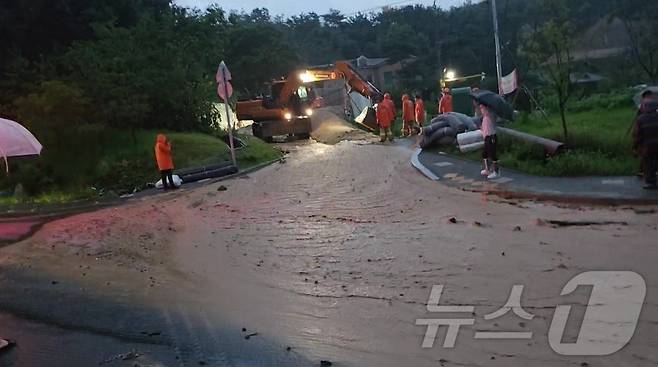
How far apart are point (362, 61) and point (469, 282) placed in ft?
209

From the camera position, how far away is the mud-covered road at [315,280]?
234 inches

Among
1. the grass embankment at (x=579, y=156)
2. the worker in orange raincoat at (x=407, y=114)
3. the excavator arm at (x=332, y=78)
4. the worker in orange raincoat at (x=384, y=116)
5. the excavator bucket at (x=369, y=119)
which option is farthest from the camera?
the excavator bucket at (x=369, y=119)

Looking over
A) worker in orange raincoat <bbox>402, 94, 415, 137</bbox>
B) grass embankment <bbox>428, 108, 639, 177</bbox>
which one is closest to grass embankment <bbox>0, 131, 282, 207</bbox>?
worker in orange raincoat <bbox>402, 94, 415, 137</bbox>

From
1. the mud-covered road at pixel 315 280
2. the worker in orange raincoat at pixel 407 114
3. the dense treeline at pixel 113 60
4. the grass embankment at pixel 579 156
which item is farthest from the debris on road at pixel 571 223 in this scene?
the worker in orange raincoat at pixel 407 114

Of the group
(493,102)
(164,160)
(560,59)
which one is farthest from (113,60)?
(560,59)

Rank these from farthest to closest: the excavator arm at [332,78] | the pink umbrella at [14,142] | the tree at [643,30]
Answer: the excavator arm at [332,78]
the tree at [643,30]
the pink umbrella at [14,142]

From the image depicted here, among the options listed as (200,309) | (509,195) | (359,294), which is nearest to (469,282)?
(359,294)

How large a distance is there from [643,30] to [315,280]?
3159cm

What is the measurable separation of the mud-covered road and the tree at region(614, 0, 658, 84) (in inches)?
727

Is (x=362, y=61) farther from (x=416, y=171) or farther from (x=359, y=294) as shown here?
(x=359, y=294)

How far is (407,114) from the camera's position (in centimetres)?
2773

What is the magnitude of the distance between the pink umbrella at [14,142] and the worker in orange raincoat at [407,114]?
2085 centimetres

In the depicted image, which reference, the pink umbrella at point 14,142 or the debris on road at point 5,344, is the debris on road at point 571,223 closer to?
the pink umbrella at point 14,142

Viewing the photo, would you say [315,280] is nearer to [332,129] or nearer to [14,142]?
[14,142]
